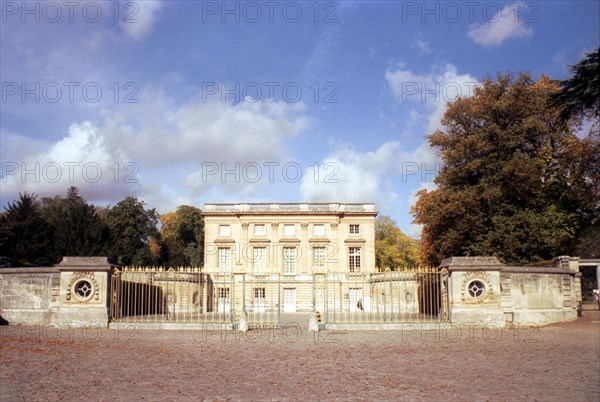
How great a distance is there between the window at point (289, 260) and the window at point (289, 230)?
51.7 inches

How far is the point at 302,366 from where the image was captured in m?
9.56

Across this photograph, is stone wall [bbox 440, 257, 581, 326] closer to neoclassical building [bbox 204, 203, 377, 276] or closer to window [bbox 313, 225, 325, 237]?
neoclassical building [bbox 204, 203, 377, 276]

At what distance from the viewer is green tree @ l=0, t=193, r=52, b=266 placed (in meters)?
32.1

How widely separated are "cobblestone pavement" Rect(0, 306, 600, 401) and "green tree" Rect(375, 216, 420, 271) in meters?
41.9

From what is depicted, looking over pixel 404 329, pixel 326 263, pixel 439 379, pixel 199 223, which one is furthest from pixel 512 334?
pixel 199 223

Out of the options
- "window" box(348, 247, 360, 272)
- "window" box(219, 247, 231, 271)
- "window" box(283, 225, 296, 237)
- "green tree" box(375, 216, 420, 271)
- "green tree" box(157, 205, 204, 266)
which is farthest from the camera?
"green tree" box(375, 216, 420, 271)

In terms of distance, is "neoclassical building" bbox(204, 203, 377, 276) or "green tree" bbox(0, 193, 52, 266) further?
"neoclassical building" bbox(204, 203, 377, 276)

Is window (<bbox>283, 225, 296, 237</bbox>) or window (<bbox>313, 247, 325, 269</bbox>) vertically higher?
window (<bbox>283, 225, 296, 237</bbox>)

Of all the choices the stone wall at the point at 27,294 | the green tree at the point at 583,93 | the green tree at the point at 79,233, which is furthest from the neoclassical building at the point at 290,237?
the green tree at the point at 583,93

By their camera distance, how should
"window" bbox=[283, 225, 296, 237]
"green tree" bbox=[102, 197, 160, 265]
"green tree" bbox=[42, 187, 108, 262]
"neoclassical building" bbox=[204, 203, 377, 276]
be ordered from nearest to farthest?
"green tree" bbox=[42, 187, 108, 262] → "green tree" bbox=[102, 197, 160, 265] → "neoclassical building" bbox=[204, 203, 377, 276] → "window" bbox=[283, 225, 296, 237]

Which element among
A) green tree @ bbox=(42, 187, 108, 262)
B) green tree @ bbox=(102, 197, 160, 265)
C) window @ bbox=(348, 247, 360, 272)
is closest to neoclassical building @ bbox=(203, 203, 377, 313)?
window @ bbox=(348, 247, 360, 272)

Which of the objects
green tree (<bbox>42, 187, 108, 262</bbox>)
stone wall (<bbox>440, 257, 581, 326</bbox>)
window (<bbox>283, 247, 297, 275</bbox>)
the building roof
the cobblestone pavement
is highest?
the building roof

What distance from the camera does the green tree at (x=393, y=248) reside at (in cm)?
5678

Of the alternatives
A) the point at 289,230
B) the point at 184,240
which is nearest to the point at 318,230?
the point at 289,230
